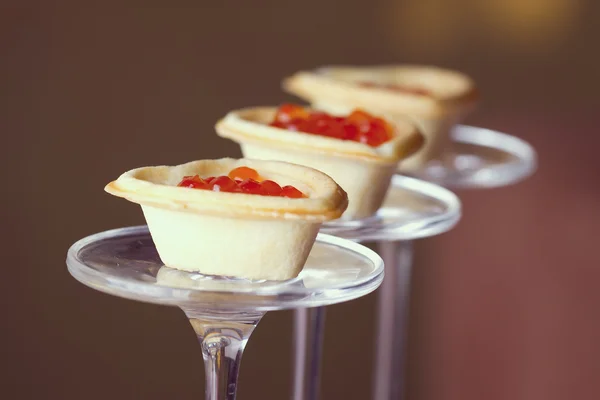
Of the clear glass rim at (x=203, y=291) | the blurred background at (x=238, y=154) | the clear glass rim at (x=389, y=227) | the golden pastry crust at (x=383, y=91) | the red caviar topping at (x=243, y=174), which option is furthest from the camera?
the blurred background at (x=238, y=154)

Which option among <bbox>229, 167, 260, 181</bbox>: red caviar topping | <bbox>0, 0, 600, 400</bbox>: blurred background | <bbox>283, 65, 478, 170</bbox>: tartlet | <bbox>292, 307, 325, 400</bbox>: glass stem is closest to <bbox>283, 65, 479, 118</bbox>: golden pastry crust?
<bbox>283, 65, 478, 170</bbox>: tartlet

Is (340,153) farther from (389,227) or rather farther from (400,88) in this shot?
(400,88)

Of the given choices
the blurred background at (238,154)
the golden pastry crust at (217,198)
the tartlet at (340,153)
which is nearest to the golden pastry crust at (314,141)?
the tartlet at (340,153)

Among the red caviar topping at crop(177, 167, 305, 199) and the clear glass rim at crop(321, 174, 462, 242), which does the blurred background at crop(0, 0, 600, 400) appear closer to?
the clear glass rim at crop(321, 174, 462, 242)

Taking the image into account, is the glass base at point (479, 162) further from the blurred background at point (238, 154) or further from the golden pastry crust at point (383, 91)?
the blurred background at point (238, 154)

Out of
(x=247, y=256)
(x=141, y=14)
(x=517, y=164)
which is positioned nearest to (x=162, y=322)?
(x=141, y=14)

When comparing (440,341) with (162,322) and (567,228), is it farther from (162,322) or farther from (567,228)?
(162,322)
